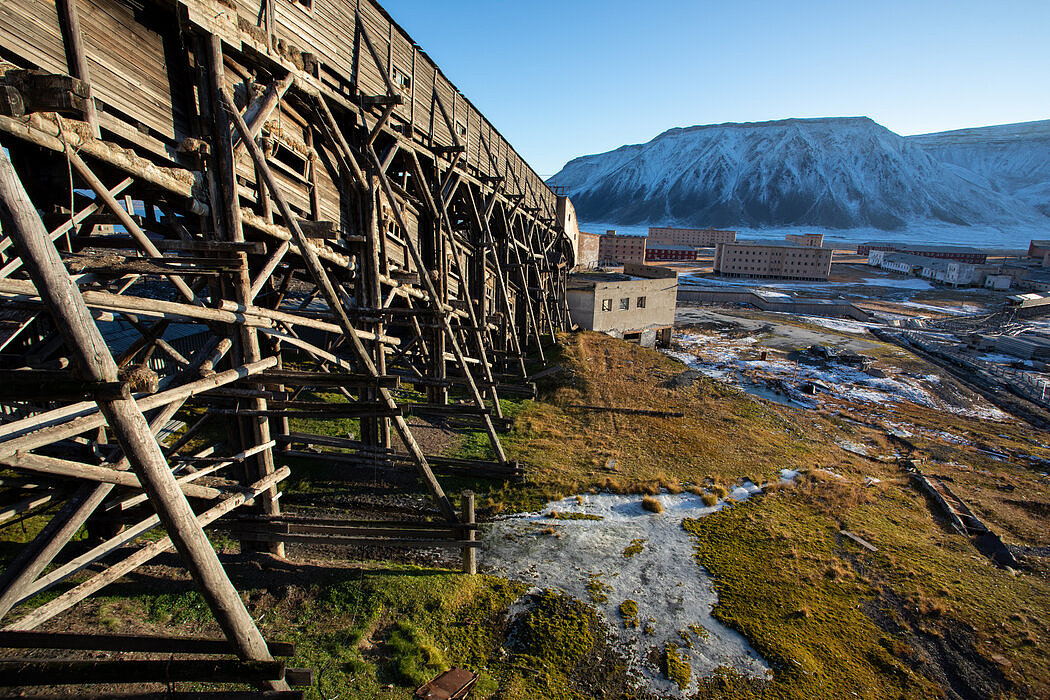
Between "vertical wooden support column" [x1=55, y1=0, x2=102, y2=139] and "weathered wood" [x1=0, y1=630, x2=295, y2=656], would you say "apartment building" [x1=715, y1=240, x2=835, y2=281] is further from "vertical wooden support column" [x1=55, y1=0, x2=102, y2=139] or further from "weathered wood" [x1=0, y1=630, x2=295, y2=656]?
"weathered wood" [x1=0, y1=630, x2=295, y2=656]

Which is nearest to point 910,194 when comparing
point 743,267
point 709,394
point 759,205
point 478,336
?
point 759,205

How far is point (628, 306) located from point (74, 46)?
2610 cm

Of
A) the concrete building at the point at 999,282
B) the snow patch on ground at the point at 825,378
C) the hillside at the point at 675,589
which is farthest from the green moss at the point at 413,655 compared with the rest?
the concrete building at the point at 999,282

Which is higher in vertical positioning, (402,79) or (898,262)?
(402,79)

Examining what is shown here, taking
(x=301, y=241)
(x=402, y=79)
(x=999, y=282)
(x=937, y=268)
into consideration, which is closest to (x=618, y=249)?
(x=937, y=268)

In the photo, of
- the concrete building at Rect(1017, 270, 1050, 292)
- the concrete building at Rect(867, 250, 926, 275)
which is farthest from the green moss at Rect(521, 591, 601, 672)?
the concrete building at Rect(867, 250, 926, 275)

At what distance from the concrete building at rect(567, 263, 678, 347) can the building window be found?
17.2 metres

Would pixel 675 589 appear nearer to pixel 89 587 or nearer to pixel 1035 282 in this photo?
pixel 89 587

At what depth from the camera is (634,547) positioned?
898 cm

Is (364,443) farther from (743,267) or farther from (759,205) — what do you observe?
(759,205)

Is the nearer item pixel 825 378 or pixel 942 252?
pixel 825 378

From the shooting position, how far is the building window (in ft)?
30.8

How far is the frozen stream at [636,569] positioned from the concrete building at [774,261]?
86110 millimetres

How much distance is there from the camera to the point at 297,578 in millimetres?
6621
